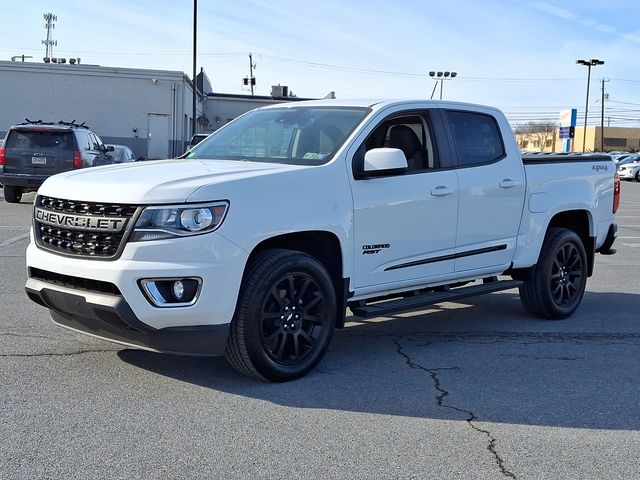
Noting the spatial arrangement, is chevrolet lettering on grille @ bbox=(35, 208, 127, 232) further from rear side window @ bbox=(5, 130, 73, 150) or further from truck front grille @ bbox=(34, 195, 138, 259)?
rear side window @ bbox=(5, 130, 73, 150)

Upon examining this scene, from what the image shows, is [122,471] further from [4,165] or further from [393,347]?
[4,165]

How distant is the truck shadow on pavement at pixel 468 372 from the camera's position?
5086 millimetres

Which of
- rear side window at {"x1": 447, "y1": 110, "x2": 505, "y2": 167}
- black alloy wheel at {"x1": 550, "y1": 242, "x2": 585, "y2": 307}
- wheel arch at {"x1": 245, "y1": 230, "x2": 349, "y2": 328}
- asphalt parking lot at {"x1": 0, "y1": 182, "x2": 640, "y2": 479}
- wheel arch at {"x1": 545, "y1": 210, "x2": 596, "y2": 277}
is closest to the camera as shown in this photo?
asphalt parking lot at {"x1": 0, "y1": 182, "x2": 640, "y2": 479}

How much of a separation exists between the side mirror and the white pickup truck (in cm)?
Result: 1

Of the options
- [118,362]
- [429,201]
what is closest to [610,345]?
[429,201]

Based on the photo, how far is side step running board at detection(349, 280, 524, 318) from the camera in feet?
19.8

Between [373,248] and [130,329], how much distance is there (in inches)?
74.9

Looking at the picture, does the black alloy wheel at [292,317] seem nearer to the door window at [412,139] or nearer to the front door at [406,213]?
the front door at [406,213]

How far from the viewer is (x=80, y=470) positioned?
3939 mm

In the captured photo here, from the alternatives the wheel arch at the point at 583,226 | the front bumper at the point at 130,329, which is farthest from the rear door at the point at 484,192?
the front bumper at the point at 130,329

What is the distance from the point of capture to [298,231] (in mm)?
5430

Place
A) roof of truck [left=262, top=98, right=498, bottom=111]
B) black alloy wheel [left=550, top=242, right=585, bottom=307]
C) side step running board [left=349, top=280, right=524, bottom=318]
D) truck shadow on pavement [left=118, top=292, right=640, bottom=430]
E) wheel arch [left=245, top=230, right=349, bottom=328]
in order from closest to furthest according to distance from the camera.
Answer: truck shadow on pavement [left=118, top=292, right=640, bottom=430], wheel arch [left=245, top=230, right=349, bottom=328], side step running board [left=349, top=280, right=524, bottom=318], roof of truck [left=262, top=98, right=498, bottom=111], black alloy wheel [left=550, top=242, right=585, bottom=307]

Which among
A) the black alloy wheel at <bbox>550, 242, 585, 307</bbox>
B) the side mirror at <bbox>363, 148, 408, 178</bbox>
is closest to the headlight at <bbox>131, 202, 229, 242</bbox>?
the side mirror at <bbox>363, 148, 408, 178</bbox>

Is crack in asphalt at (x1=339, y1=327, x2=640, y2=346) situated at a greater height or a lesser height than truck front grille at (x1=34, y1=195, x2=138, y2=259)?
lesser
